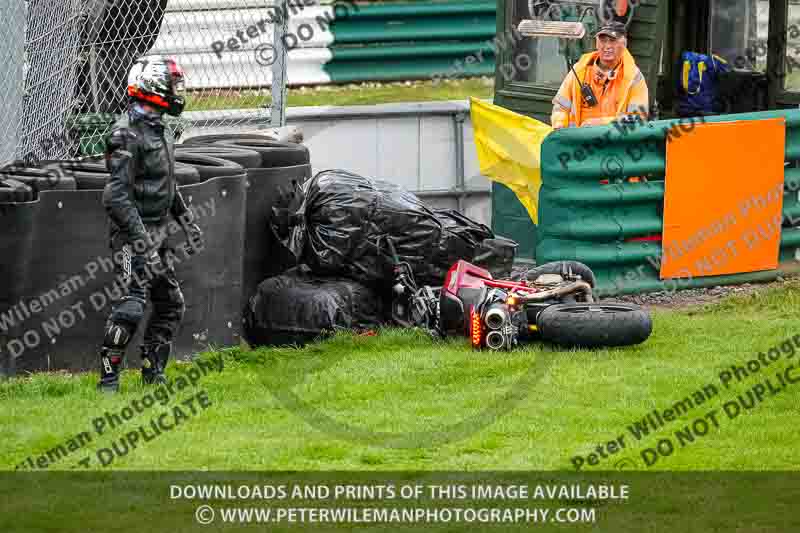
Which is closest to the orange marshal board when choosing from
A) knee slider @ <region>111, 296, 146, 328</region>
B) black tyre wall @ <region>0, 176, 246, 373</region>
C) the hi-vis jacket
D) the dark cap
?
the hi-vis jacket

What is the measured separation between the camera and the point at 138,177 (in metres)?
7.94

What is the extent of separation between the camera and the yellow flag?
37.3 feet

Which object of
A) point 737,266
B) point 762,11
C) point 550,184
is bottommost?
point 737,266

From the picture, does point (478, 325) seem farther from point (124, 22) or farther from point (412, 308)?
point (124, 22)

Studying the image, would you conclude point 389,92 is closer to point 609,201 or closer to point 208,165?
point 609,201

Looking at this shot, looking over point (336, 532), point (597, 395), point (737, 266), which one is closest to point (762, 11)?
point (737, 266)

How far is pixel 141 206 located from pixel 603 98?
13.4ft

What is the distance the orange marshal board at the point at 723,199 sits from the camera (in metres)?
Result: 10.4

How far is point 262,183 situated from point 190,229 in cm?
139

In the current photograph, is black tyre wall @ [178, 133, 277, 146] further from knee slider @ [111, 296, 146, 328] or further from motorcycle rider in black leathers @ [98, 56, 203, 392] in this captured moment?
knee slider @ [111, 296, 146, 328]

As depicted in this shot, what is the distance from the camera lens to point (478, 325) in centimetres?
874

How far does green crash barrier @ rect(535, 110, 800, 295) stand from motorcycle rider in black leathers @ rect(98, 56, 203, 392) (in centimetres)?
302

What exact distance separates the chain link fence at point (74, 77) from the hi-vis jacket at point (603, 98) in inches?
85.4

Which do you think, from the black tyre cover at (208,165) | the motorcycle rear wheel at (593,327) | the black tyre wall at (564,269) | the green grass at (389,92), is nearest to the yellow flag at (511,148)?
the black tyre wall at (564,269)
